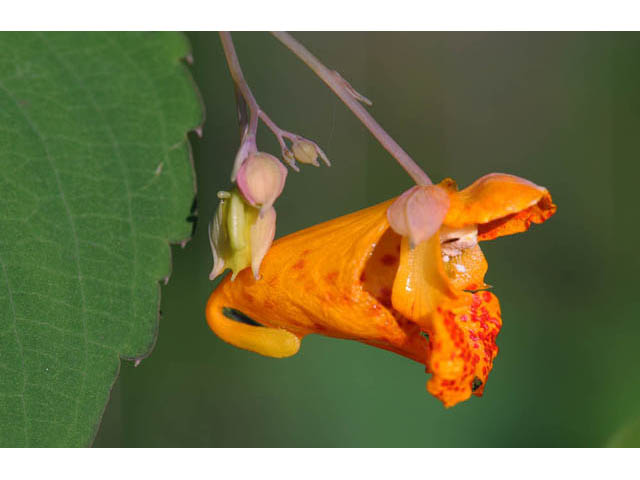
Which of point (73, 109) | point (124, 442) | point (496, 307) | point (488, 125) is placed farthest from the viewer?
point (488, 125)

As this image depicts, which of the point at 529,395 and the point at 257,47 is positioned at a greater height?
the point at 257,47

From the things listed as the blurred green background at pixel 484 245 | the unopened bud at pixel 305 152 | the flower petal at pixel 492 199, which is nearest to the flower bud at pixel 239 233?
the unopened bud at pixel 305 152

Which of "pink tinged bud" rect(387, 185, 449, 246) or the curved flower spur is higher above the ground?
"pink tinged bud" rect(387, 185, 449, 246)

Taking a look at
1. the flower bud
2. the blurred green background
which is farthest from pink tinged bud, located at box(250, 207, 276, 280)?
the blurred green background

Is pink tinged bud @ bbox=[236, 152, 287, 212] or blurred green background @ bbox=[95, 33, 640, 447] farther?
blurred green background @ bbox=[95, 33, 640, 447]

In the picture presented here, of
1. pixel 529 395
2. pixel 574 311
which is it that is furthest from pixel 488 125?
pixel 529 395

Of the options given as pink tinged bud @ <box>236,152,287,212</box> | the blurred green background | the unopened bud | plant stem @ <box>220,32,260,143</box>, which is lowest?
the blurred green background

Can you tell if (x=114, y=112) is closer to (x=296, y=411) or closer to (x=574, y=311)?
(x=296, y=411)

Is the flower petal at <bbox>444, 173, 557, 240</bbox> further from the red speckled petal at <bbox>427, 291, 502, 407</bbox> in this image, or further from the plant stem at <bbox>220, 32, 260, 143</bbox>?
the plant stem at <bbox>220, 32, 260, 143</bbox>
